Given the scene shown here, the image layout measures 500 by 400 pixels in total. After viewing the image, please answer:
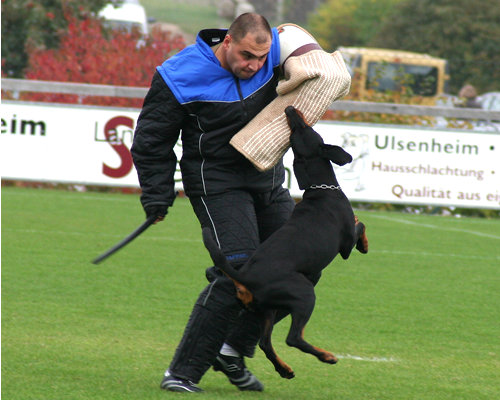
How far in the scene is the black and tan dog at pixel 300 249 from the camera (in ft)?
12.9

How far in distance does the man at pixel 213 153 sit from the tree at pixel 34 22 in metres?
13.2

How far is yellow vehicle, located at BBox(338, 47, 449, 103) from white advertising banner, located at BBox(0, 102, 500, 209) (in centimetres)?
245

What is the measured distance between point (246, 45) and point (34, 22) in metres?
13.9

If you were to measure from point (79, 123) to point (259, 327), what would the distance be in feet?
24.9

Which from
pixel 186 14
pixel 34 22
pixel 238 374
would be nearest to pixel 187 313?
pixel 238 374

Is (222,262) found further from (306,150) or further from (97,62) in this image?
(97,62)

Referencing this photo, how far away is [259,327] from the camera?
174 inches

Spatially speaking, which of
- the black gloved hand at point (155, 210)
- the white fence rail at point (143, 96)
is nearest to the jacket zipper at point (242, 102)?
the black gloved hand at point (155, 210)

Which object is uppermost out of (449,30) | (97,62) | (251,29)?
(251,29)

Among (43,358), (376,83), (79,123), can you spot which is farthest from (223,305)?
(376,83)

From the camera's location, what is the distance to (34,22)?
17.2 metres

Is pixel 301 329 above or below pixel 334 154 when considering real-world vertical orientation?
below

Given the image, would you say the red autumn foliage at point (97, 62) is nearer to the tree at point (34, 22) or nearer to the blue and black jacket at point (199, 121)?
the tree at point (34, 22)

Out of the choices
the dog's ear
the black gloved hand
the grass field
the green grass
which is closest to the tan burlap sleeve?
the dog's ear
